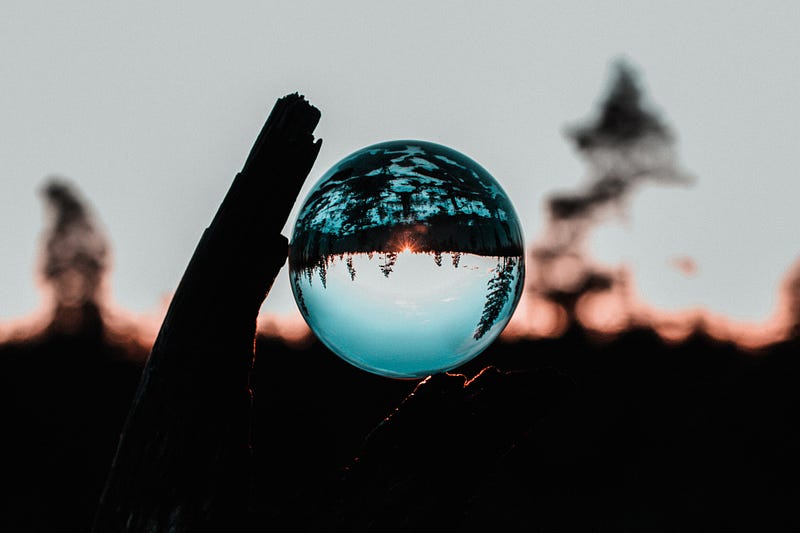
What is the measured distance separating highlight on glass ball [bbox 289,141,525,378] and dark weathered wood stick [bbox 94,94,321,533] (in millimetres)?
188

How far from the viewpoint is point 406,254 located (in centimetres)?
336

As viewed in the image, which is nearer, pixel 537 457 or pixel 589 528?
pixel 589 528

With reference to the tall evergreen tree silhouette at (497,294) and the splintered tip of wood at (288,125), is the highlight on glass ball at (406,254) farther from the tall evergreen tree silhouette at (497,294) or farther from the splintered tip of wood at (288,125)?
the splintered tip of wood at (288,125)

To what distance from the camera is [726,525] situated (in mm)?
18609

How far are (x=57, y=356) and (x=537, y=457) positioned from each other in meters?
13.0

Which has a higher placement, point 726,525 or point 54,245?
point 54,245

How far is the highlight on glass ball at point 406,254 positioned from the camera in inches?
132

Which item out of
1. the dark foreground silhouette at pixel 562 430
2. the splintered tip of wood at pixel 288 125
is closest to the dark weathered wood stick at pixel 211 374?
the splintered tip of wood at pixel 288 125

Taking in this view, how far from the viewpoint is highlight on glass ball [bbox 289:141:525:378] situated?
11.0 ft

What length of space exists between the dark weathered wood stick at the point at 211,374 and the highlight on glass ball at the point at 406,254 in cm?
19

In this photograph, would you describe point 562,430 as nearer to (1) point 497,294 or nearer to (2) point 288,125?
(1) point 497,294

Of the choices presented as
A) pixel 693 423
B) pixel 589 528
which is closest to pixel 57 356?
pixel 589 528

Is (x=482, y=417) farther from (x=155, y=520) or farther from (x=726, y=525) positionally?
(x=726, y=525)

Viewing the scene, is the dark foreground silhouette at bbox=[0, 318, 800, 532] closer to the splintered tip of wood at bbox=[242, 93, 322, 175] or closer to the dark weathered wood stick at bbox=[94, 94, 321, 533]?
the dark weathered wood stick at bbox=[94, 94, 321, 533]
